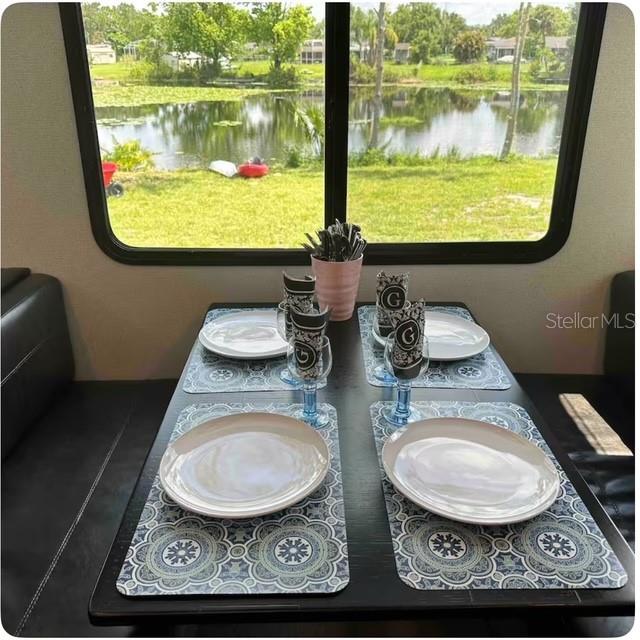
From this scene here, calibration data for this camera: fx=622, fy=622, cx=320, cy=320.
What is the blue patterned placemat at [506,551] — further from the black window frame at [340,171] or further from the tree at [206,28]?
the tree at [206,28]

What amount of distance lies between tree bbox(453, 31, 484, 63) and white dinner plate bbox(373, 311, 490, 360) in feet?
2.81

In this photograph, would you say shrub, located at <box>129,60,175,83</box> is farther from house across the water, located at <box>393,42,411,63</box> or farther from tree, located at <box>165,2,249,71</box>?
house across the water, located at <box>393,42,411,63</box>

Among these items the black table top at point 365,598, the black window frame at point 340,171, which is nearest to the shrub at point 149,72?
the black window frame at point 340,171

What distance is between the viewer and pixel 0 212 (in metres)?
2.09

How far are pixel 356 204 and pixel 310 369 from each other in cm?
100

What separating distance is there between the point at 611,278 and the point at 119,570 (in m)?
1.94

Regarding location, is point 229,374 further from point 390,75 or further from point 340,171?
point 390,75

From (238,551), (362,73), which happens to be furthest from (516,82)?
(238,551)

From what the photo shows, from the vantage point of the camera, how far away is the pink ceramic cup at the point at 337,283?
5.92ft

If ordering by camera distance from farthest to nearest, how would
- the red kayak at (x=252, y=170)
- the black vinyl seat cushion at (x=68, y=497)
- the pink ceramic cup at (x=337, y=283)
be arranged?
1. the red kayak at (x=252, y=170)
2. the pink ceramic cup at (x=337, y=283)
3. the black vinyl seat cushion at (x=68, y=497)

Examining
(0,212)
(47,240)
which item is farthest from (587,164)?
(0,212)

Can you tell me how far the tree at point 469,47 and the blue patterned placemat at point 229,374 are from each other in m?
1.18

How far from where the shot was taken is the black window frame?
1943mm

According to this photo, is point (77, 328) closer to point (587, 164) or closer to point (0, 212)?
point (0, 212)
